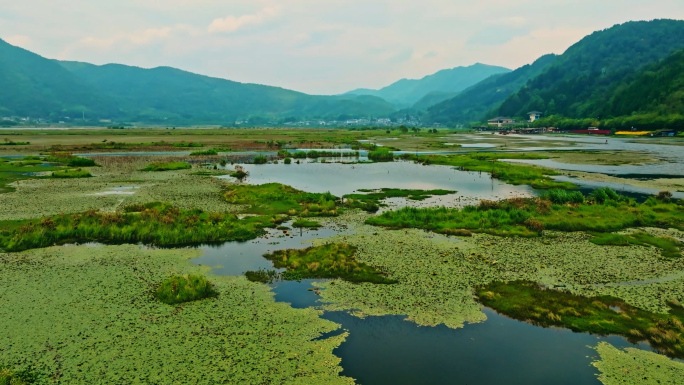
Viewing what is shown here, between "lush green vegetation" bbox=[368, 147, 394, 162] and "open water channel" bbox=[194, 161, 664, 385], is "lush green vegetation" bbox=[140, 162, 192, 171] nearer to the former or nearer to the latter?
"lush green vegetation" bbox=[368, 147, 394, 162]

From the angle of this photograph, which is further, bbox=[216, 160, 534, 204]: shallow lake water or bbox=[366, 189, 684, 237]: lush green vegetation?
bbox=[216, 160, 534, 204]: shallow lake water

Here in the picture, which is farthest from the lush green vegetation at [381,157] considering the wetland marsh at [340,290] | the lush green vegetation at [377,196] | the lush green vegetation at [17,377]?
the lush green vegetation at [17,377]

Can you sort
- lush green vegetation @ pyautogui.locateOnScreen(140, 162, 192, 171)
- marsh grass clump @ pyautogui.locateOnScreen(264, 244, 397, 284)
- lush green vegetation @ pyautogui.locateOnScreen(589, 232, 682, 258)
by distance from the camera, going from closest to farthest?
marsh grass clump @ pyautogui.locateOnScreen(264, 244, 397, 284), lush green vegetation @ pyautogui.locateOnScreen(589, 232, 682, 258), lush green vegetation @ pyautogui.locateOnScreen(140, 162, 192, 171)

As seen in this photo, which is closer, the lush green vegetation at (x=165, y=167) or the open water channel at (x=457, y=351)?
the open water channel at (x=457, y=351)

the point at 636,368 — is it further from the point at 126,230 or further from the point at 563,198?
the point at 126,230

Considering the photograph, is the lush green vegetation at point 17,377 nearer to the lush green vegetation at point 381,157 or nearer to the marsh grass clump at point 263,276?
the marsh grass clump at point 263,276

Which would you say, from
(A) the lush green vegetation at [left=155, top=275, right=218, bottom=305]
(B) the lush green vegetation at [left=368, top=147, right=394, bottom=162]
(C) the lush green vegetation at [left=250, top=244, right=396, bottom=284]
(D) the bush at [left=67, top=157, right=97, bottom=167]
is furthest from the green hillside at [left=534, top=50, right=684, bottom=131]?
(D) the bush at [left=67, top=157, right=97, bottom=167]

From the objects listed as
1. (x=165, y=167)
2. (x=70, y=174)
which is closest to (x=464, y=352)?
(x=70, y=174)
